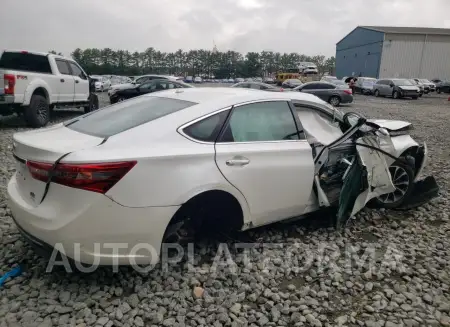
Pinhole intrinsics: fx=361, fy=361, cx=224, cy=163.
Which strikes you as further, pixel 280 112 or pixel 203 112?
pixel 280 112

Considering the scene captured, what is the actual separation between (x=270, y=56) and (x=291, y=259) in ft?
302

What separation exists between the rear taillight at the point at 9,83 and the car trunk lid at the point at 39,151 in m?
6.81

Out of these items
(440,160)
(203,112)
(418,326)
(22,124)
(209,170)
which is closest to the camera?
(418,326)

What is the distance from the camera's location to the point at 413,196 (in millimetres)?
4812

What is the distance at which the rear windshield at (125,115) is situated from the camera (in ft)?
9.55

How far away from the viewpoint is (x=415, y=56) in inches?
1693

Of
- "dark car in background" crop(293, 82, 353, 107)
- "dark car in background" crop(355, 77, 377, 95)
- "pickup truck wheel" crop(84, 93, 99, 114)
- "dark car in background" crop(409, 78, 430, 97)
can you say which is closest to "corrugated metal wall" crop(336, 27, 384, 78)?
"dark car in background" crop(409, 78, 430, 97)

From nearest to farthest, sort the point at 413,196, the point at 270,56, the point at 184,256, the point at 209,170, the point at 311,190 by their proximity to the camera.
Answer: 1. the point at 209,170
2. the point at 184,256
3. the point at 311,190
4. the point at 413,196
5. the point at 270,56

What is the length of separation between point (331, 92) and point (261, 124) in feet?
59.9

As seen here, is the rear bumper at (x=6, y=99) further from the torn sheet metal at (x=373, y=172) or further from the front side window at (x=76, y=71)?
the torn sheet metal at (x=373, y=172)

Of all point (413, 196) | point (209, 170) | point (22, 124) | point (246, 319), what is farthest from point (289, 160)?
point (22, 124)

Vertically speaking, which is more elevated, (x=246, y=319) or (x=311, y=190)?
(x=311, y=190)

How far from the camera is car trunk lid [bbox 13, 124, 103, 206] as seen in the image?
2508 millimetres

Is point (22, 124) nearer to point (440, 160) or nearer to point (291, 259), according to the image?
point (291, 259)
